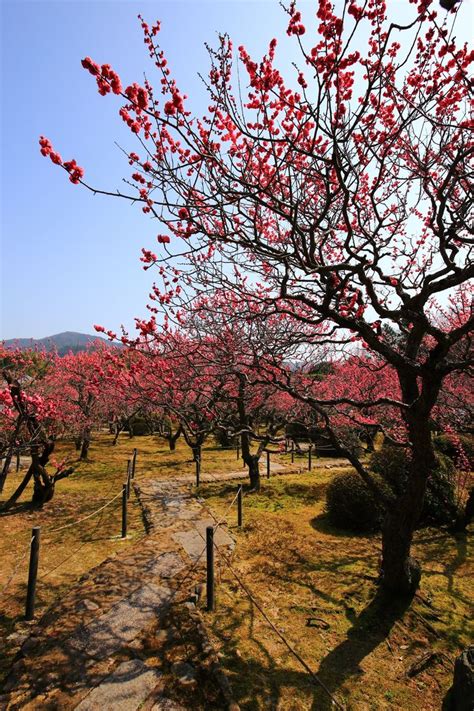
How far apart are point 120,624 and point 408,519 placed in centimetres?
438

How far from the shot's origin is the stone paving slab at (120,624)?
458cm

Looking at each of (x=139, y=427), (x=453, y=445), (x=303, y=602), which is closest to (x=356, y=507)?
(x=303, y=602)

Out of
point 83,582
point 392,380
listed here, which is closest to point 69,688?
point 83,582

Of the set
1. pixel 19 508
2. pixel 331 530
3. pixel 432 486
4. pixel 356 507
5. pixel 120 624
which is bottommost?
pixel 19 508

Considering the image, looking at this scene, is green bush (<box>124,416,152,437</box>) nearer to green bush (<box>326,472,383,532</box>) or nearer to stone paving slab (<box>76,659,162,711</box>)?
green bush (<box>326,472,383,532</box>)

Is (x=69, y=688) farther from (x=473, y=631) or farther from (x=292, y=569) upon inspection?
(x=473, y=631)

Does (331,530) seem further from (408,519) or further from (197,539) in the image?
(408,519)

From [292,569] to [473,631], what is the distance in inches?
112

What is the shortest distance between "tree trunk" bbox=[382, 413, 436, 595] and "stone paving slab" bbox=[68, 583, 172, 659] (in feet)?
11.4

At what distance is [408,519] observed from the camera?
5484mm

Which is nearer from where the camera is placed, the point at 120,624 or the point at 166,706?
the point at 166,706

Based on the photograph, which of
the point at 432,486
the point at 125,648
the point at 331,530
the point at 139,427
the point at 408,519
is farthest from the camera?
the point at 139,427

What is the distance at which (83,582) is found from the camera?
20.6ft

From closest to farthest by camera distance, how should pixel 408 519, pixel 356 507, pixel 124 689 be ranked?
1. pixel 124 689
2. pixel 408 519
3. pixel 356 507
